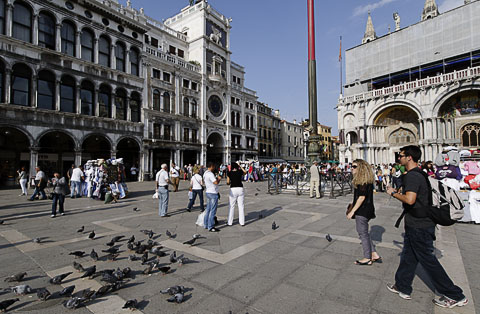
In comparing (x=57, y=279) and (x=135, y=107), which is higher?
(x=135, y=107)

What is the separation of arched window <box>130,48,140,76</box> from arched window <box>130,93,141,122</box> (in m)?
2.57

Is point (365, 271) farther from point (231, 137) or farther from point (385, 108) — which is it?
point (231, 137)

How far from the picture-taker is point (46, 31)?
1973 cm

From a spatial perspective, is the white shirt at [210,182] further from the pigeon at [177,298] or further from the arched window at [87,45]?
the arched window at [87,45]

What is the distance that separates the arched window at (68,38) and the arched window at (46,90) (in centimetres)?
280

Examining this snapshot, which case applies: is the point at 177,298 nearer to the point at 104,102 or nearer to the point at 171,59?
the point at 104,102

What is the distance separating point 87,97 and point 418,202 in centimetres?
2581

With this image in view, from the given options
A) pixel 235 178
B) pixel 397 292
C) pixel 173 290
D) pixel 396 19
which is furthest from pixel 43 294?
pixel 396 19

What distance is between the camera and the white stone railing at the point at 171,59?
2812cm

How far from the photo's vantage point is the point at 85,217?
25.6ft

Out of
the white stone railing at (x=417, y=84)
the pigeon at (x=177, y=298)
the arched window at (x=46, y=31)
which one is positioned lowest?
the pigeon at (x=177, y=298)

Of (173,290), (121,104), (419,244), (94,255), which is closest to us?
(419,244)

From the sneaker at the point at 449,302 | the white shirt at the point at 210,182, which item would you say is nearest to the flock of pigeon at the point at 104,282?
the white shirt at the point at 210,182

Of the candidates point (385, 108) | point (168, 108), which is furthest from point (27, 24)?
point (385, 108)
